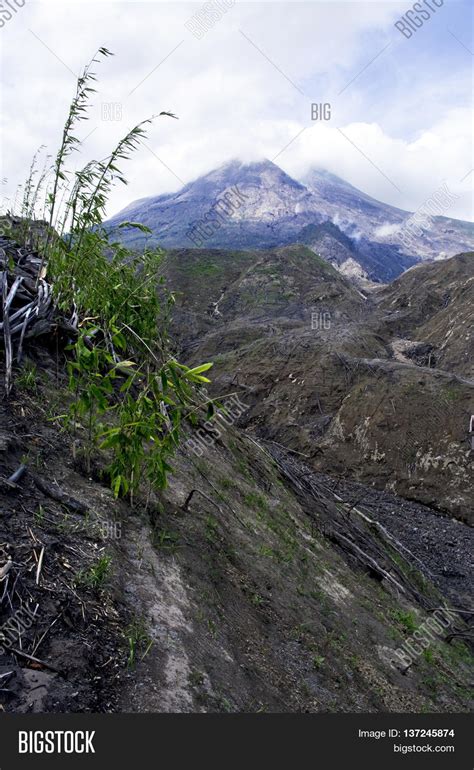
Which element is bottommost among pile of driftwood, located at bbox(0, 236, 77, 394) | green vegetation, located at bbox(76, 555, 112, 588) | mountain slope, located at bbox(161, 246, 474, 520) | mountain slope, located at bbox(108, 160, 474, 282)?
green vegetation, located at bbox(76, 555, 112, 588)

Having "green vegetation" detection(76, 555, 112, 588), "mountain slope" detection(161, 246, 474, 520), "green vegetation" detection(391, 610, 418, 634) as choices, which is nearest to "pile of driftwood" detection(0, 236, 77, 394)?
"green vegetation" detection(76, 555, 112, 588)

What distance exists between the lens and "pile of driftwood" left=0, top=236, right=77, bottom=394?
3.66 meters

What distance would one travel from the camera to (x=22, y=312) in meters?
3.83

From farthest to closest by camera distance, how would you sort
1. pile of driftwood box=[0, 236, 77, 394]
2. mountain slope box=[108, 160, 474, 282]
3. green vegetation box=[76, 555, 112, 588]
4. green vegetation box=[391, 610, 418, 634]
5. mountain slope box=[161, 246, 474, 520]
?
mountain slope box=[108, 160, 474, 282] → mountain slope box=[161, 246, 474, 520] → green vegetation box=[391, 610, 418, 634] → pile of driftwood box=[0, 236, 77, 394] → green vegetation box=[76, 555, 112, 588]

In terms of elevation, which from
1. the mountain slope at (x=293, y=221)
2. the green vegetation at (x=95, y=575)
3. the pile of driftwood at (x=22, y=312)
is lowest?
the green vegetation at (x=95, y=575)

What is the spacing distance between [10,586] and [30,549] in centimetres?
26

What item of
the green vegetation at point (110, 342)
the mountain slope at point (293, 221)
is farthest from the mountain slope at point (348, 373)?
the mountain slope at point (293, 221)

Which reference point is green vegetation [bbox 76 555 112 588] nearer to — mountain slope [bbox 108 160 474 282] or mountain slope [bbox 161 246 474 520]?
mountain slope [bbox 161 246 474 520]

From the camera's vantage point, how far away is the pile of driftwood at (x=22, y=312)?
3.66 meters

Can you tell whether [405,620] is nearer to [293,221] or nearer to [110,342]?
[110,342]

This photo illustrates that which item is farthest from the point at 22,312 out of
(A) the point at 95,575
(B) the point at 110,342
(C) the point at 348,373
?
(C) the point at 348,373

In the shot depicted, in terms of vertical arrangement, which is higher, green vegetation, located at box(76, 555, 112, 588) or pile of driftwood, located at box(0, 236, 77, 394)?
pile of driftwood, located at box(0, 236, 77, 394)

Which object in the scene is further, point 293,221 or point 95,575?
point 293,221

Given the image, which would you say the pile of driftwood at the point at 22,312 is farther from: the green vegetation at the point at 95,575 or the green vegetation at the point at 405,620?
the green vegetation at the point at 405,620
